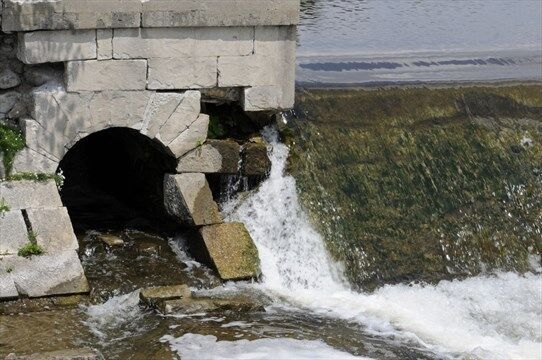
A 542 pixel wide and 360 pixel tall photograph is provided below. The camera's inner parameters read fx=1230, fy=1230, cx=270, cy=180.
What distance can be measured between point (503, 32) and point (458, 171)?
19.6 ft

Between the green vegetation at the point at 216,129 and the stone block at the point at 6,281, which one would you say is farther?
the green vegetation at the point at 216,129

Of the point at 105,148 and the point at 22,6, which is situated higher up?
the point at 22,6

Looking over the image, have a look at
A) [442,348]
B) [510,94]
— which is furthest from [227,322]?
[510,94]

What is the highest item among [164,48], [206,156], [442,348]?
[164,48]

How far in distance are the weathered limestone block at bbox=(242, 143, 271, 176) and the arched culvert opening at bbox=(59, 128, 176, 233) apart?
0.65m

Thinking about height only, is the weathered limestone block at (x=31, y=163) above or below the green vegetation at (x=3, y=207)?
above

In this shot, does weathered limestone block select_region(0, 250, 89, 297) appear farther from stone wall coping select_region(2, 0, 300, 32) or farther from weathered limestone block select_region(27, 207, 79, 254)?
stone wall coping select_region(2, 0, 300, 32)

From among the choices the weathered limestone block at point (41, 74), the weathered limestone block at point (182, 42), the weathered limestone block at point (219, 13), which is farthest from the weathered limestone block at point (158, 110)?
the weathered limestone block at point (41, 74)

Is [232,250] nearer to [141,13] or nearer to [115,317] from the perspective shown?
[115,317]

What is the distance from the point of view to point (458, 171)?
1132 centimetres

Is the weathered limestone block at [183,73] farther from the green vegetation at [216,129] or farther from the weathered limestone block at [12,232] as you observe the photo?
the weathered limestone block at [12,232]

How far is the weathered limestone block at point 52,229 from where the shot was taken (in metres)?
9.24

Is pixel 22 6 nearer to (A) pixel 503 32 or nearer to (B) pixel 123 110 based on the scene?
(B) pixel 123 110

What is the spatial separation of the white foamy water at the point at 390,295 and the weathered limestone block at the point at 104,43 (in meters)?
1.78
